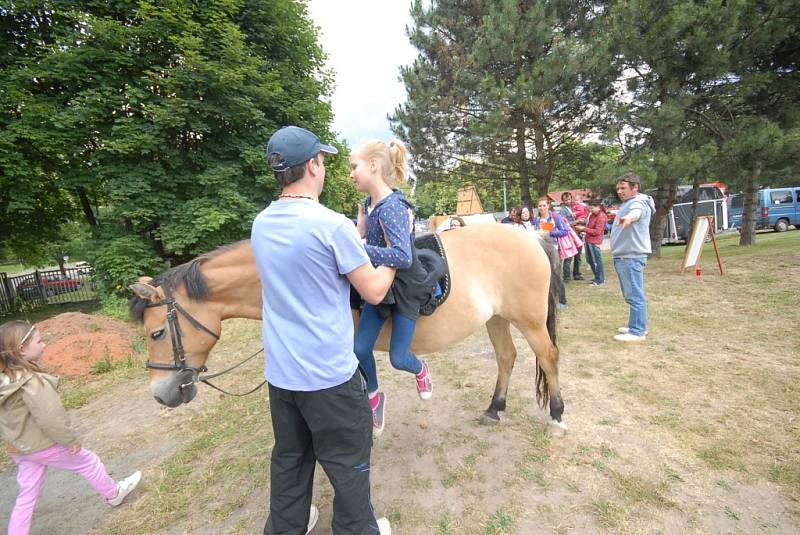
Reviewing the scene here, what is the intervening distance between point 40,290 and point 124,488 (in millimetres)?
15916

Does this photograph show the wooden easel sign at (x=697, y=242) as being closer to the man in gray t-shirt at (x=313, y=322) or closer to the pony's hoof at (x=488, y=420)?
the pony's hoof at (x=488, y=420)

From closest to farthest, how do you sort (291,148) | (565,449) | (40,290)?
(291,148) < (565,449) < (40,290)

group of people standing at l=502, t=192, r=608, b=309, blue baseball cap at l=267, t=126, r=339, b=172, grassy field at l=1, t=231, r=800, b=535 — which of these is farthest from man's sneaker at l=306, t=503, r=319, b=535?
group of people standing at l=502, t=192, r=608, b=309

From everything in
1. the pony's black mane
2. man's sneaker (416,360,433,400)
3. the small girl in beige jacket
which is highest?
the pony's black mane

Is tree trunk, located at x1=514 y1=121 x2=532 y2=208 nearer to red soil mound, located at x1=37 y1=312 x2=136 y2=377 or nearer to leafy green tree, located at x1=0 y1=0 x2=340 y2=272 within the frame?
leafy green tree, located at x1=0 y1=0 x2=340 y2=272

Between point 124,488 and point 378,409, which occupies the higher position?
point 378,409

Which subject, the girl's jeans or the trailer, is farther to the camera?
the trailer

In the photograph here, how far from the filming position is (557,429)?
2996mm

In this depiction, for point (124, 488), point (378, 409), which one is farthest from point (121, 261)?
point (378, 409)

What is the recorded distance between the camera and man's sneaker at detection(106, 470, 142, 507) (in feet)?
8.40

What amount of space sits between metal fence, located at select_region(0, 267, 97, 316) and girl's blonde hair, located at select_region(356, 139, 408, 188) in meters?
13.8

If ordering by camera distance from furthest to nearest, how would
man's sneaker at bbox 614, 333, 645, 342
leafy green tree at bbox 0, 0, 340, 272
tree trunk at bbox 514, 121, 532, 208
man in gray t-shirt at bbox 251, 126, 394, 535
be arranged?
1. tree trunk at bbox 514, 121, 532, 208
2. leafy green tree at bbox 0, 0, 340, 272
3. man's sneaker at bbox 614, 333, 645, 342
4. man in gray t-shirt at bbox 251, 126, 394, 535

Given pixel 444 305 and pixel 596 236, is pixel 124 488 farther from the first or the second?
pixel 596 236

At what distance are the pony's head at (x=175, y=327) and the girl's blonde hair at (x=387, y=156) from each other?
1298 mm
